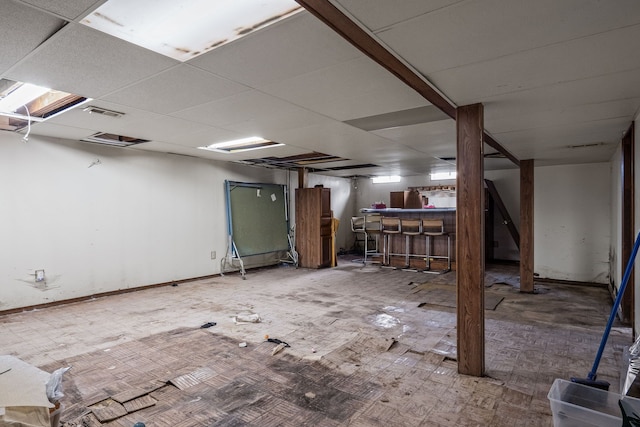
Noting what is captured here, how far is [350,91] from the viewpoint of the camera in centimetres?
275

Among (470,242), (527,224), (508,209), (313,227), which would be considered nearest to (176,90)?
(470,242)

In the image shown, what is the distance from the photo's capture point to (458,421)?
2.03 m

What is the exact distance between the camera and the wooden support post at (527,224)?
214 inches

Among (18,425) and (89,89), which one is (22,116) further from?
(18,425)

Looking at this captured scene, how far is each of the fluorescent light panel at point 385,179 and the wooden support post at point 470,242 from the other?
7421 millimetres

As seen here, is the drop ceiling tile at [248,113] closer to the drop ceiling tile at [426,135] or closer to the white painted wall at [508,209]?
the drop ceiling tile at [426,135]

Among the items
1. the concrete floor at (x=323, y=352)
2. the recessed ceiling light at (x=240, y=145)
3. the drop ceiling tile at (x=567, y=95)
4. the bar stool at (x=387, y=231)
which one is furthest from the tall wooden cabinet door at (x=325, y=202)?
the drop ceiling tile at (x=567, y=95)

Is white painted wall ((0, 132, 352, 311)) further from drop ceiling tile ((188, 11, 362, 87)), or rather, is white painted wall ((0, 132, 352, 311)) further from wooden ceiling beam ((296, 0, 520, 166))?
wooden ceiling beam ((296, 0, 520, 166))

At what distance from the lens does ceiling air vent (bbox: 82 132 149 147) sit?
455 centimetres

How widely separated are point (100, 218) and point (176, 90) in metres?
3.24

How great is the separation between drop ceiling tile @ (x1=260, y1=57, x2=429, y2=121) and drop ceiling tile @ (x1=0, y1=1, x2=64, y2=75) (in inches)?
52.3

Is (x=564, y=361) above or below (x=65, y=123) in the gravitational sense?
below

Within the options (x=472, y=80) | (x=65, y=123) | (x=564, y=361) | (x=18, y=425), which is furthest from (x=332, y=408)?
(x=65, y=123)

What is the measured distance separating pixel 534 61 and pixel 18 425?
117 inches
